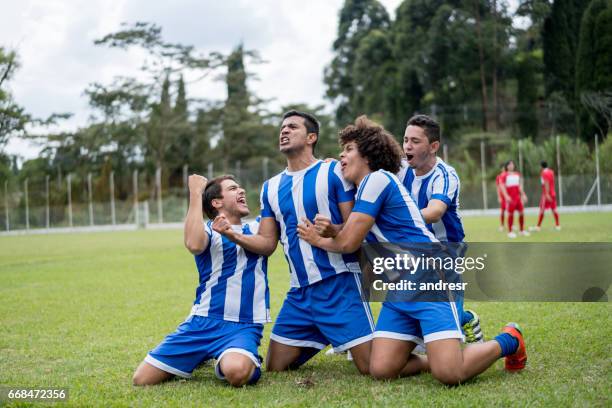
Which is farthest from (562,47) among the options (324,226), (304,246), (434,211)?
(324,226)

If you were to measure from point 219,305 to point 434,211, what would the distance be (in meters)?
1.95

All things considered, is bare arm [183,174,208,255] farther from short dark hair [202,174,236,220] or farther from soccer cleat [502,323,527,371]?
soccer cleat [502,323,527,371]

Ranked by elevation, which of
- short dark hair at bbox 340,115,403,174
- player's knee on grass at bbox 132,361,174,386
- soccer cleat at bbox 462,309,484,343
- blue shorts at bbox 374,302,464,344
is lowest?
player's knee on grass at bbox 132,361,174,386

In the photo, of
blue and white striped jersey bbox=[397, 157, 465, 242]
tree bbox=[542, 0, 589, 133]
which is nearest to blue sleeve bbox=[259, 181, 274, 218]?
blue and white striped jersey bbox=[397, 157, 465, 242]

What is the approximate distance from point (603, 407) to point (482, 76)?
47.8m

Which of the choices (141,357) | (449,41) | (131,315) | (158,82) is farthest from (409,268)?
(158,82)

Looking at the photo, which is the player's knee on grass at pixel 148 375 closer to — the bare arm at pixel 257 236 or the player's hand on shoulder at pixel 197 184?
the bare arm at pixel 257 236

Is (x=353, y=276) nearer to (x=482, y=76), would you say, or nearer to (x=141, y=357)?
(x=141, y=357)

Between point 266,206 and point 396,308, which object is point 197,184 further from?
point 396,308

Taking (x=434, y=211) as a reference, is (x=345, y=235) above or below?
below

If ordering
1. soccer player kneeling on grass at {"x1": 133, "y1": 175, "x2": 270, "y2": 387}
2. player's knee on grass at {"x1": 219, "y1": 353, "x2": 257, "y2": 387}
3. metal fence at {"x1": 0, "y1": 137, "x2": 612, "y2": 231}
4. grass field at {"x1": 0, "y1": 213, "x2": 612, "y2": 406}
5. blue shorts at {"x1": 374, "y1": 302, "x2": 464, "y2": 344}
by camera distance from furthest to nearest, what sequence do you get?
metal fence at {"x1": 0, "y1": 137, "x2": 612, "y2": 231} < soccer player kneeling on grass at {"x1": 133, "y1": 175, "x2": 270, "y2": 387} < player's knee on grass at {"x1": 219, "y1": 353, "x2": 257, "y2": 387} < blue shorts at {"x1": 374, "y1": 302, "x2": 464, "y2": 344} < grass field at {"x1": 0, "y1": 213, "x2": 612, "y2": 406}

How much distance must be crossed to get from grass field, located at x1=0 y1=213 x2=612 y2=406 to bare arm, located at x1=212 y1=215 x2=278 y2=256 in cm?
103

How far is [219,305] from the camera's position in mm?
5445

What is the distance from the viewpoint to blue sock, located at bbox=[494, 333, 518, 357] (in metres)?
4.98
